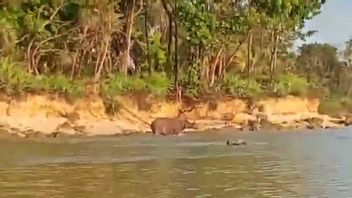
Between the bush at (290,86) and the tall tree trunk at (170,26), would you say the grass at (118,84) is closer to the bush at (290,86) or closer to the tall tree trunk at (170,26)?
the bush at (290,86)

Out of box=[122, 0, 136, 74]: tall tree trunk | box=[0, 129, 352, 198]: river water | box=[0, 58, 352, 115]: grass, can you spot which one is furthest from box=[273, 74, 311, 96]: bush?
box=[0, 129, 352, 198]: river water

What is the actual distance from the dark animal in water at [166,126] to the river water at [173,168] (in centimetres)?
307

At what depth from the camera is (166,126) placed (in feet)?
106

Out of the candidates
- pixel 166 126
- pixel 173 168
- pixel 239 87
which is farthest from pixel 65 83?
pixel 173 168

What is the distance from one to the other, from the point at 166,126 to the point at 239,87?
7834 millimetres

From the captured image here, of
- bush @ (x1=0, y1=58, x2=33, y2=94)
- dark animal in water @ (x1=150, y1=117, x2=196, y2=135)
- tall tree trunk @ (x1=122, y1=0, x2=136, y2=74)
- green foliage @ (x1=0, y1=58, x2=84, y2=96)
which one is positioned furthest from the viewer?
tall tree trunk @ (x1=122, y1=0, x2=136, y2=74)

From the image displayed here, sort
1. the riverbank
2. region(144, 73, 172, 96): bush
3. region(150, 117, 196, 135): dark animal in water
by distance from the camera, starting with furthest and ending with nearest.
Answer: region(144, 73, 172, 96): bush < region(150, 117, 196, 135): dark animal in water < the riverbank

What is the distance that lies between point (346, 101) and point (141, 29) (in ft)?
64.4

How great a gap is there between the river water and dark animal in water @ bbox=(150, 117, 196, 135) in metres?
3.07

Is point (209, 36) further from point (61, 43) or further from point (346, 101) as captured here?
point (346, 101)

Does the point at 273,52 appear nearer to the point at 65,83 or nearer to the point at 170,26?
the point at 170,26

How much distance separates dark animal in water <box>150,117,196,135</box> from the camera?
32.2m

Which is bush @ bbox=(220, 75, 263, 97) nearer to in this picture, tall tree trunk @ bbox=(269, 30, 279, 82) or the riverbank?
the riverbank

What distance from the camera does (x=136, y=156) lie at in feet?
71.3
